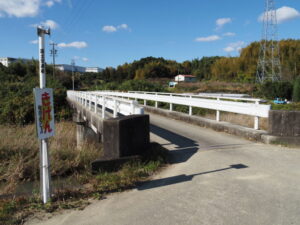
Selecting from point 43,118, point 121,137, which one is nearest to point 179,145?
point 121,137

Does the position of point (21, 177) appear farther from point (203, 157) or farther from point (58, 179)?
point (203, 157)

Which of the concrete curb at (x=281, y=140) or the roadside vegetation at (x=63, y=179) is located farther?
the concrete curb at (x=281, y=140)

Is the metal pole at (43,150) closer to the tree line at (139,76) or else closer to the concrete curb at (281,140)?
the concrete curb at (281,140)

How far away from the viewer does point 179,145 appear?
7.11 metres

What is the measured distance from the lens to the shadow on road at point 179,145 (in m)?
6.01

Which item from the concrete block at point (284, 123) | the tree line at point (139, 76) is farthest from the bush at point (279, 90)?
the concrete block at point (284, 123)

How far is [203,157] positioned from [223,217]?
8.74 feet

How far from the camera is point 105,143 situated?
217 inches

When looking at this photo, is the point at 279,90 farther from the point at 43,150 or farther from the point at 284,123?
the point at 43,150

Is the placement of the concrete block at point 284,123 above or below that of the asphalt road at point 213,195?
above

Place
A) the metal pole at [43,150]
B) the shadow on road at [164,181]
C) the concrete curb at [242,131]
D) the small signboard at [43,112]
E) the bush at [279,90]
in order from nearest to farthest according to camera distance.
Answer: the small signboard at [43,112]
the metal pole at [43,150]
the shadow on road at [164,181]
the concrete curb at [242,131]
the bush at [279,90]

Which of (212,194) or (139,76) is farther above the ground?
(139,76)

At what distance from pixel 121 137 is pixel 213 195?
7.58ft

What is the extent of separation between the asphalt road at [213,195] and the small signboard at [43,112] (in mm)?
1257
